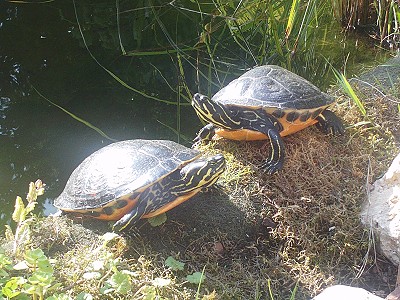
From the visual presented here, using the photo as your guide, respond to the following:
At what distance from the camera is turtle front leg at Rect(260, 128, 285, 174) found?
260 cm

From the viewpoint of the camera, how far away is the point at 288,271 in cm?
227

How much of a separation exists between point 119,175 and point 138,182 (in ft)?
0.39

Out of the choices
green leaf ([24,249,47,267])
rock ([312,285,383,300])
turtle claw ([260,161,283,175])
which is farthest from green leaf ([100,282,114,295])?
turtle claw ([260,161,283,175])

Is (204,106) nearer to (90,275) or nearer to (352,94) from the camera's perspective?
(352,94)

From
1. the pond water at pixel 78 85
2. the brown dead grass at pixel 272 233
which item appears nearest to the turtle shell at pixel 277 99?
the brown dead grass at pixel 272 233

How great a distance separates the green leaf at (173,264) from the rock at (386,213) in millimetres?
934

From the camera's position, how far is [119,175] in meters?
2.29

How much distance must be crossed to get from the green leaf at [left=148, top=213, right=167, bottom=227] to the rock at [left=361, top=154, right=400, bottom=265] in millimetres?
972

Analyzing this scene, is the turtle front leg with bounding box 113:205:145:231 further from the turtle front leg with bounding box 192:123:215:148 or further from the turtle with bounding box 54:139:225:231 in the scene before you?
the turtle front leg with bounding box 192:123:215:148

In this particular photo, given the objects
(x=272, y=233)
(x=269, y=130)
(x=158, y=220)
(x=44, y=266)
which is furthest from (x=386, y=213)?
(x=44, y=266)

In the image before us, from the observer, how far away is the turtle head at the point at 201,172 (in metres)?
2.29

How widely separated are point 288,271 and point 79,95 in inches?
112

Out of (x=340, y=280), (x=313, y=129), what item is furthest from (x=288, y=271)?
(x=313, y=129)

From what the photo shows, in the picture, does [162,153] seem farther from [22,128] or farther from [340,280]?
[22,128]
